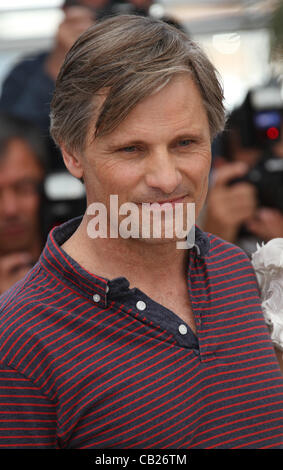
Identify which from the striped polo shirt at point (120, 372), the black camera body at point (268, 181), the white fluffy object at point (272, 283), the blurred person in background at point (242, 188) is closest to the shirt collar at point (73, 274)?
the striped polo shirt at point (120, 372)

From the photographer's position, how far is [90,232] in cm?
141

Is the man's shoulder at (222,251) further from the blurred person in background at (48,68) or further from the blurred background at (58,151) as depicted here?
the blurred person in background at (48,68)

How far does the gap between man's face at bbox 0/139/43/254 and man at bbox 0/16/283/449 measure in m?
1.22

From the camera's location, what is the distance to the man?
125 centimetres

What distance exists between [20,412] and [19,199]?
147 centimetres

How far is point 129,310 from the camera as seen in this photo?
132 centimetres

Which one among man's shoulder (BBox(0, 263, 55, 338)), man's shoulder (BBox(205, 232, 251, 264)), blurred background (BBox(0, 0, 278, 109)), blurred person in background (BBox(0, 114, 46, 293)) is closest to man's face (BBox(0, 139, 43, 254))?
blurred person in background (BBox(0, 114, 46, 293))

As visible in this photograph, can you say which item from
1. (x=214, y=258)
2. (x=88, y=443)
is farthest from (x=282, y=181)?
(x=88, y=443)

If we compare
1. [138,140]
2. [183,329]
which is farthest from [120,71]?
[183,329]

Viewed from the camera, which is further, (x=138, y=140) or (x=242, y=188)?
(x=242, y=188)

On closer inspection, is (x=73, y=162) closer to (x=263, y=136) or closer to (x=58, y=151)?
(x=58, y=151)

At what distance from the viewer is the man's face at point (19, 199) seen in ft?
8.54

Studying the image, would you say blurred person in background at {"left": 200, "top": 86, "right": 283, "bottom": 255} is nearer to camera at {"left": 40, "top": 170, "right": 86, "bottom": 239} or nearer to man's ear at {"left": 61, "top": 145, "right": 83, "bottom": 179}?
camera at {"left": 40, "top": 170, "right": 86, "bottom": 239}

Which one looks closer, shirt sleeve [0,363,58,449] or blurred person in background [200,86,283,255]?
shirt sleeve [0,363,58,449]
